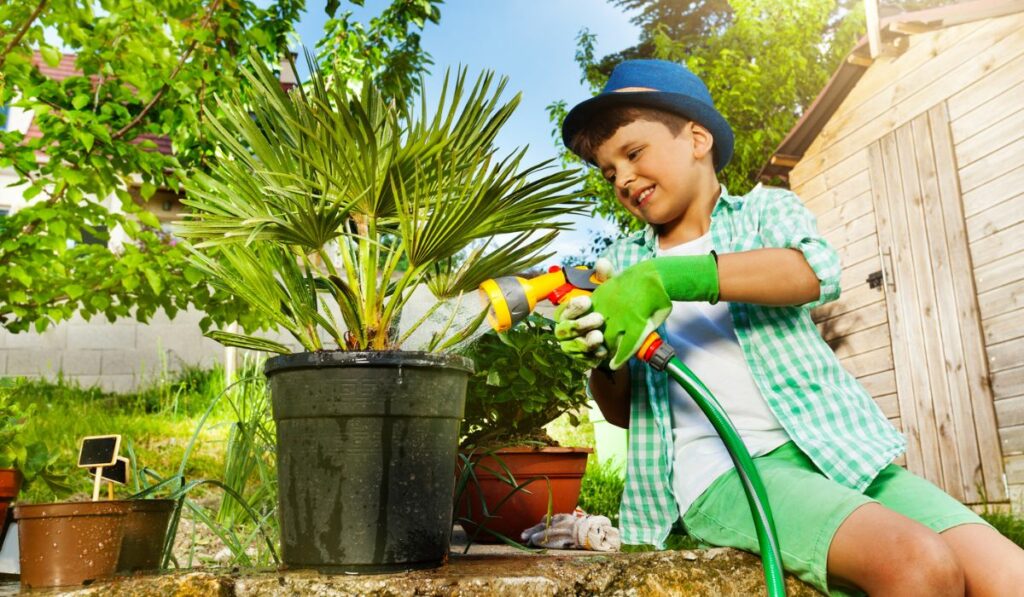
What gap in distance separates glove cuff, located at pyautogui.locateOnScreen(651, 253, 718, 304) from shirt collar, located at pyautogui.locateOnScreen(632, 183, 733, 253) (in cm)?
36

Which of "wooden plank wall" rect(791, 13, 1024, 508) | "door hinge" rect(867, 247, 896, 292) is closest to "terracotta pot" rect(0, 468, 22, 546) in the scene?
"wooden plank wall" rect(791, 13, 1024, 508)

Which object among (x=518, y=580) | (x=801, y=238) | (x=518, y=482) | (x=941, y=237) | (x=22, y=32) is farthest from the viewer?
(x=941, y=237)

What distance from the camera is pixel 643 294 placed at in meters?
1.24

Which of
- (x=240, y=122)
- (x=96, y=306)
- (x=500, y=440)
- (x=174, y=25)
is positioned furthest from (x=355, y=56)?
(x=240, y=122)

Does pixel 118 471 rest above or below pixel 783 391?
below

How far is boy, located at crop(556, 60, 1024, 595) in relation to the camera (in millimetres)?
1188

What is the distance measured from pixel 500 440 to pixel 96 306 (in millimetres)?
1765

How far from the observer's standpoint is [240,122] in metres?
1.44

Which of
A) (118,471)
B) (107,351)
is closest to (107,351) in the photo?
(107,351)

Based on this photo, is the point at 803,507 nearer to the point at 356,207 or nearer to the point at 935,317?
the point at 356,207

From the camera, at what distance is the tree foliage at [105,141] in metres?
2.83

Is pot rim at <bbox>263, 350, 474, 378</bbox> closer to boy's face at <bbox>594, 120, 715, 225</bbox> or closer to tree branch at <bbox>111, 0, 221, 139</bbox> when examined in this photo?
boy's face at <bbox>594, 120, 715, 225</bbox>

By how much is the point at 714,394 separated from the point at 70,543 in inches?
48.4

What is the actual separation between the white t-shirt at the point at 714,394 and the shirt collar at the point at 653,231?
0.23 ft
